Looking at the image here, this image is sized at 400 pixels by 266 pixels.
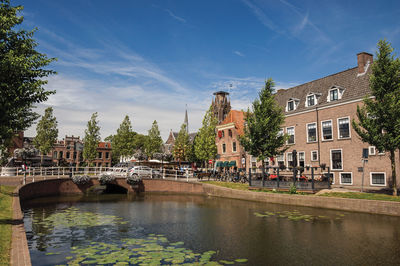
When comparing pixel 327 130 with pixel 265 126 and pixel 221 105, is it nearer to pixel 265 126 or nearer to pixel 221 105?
pixel 265 126

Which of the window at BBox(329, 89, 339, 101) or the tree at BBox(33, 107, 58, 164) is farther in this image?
A: the tree at BBox(33, 107, 58, 164)

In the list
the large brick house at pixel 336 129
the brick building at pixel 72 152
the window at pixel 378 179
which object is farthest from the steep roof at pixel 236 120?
the brick building at pixel 72 152

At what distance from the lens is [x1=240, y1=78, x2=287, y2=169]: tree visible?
2783cm

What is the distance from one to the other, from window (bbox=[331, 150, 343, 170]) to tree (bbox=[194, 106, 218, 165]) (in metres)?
23.3

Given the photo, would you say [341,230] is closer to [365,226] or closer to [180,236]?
[365,226]

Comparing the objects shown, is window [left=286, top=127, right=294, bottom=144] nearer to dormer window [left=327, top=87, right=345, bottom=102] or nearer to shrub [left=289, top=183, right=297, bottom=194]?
dormer window [left=327, top=87, right=345, bottom=102]

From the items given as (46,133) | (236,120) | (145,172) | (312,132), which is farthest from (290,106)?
(46,133)

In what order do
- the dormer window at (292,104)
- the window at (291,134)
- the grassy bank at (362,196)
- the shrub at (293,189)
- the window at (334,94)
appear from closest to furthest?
1. the grassy bank at (362,196)
2. the shrub at (293,189)
3. the window at (334,94)
4. the window at (291,134)
5. the dormer window at (292,104)

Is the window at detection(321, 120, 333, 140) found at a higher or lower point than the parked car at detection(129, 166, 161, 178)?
higher

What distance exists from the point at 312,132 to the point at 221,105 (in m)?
66.0

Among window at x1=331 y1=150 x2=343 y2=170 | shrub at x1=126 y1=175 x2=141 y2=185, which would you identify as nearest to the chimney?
window at x1=331 y1=150 x2=343 y2=170

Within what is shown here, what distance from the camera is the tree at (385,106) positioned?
19688 millimetres

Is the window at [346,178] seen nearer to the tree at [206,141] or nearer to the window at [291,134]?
the window at [291,134]

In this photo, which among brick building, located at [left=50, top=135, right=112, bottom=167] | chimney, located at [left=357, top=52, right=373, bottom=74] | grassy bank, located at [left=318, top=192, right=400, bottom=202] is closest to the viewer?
grassy bank, located at [left=318, top=192, right=400, bottom=202]
